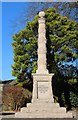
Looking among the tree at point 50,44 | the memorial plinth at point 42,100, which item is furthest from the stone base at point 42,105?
the tree at point 50,44

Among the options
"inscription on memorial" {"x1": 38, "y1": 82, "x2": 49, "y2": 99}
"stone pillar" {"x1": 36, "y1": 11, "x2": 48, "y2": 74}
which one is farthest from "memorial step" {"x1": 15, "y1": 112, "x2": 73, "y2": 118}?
"stone pillar" {"x1": 36, "y1": 11, "x2": 48, "y2": 74}

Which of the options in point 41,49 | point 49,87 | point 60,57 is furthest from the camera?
point 60,57

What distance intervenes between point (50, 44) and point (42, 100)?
5.85m

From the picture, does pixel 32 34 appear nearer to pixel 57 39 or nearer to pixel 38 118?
pixel 57 39

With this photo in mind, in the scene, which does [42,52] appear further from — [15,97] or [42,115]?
[15,97]

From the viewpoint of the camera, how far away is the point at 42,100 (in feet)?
53.6

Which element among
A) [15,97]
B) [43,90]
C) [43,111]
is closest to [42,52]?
[43,90]

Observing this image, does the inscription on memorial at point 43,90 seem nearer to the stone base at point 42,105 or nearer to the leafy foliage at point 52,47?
the stone base at point 42,105

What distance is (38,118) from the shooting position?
1485 centimetres

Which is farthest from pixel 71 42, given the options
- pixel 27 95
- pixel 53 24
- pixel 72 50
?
pixel 27 95

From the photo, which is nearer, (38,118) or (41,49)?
(38,118)

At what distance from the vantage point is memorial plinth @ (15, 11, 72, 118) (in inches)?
609

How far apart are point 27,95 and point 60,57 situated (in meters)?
3.99

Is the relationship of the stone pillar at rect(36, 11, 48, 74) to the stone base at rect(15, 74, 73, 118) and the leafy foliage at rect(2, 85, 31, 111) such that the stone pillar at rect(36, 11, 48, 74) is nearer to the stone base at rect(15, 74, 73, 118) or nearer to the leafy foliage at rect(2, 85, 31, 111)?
the stone base at rect(15, 74, 73, 118)
